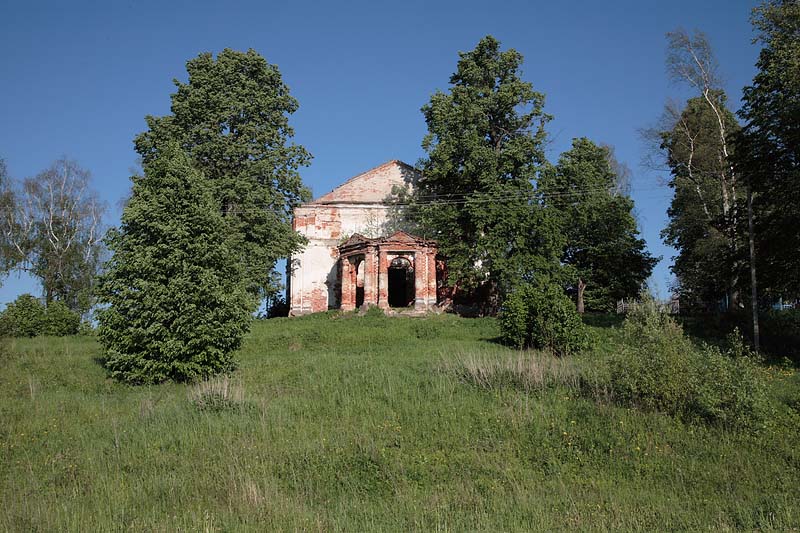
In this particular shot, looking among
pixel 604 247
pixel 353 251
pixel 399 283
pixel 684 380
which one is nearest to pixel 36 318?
pixel 353 251

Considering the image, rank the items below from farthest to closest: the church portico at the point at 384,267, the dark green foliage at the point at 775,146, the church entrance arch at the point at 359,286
Answer: the church entrance arch at the point at 359,286
the church portico at the point at 384,267
the dark green foliage at the point at 775,146

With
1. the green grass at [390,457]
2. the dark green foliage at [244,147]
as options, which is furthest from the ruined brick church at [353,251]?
the green grass at [390,457]

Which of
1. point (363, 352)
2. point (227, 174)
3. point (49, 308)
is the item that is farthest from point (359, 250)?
point (49, 308)

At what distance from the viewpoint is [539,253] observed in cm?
3094

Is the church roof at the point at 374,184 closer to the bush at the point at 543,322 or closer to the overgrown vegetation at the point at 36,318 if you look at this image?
the overgrown vegetation at the point at 36,318

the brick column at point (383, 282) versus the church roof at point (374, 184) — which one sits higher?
the church roof at point (374, 184)

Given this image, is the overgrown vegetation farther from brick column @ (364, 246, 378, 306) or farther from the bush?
the bush

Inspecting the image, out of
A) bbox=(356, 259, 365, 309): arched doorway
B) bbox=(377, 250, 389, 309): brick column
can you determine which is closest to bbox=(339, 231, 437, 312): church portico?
bbox=(377, 250, 389, 309): brick column

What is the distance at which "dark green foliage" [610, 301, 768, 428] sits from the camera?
11992mm

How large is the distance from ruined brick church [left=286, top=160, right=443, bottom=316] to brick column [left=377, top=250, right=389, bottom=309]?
79 mm

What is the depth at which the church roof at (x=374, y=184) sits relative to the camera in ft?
127

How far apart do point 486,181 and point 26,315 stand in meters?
21.7

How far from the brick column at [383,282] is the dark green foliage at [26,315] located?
15249 mm

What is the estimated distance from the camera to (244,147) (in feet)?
98.8
